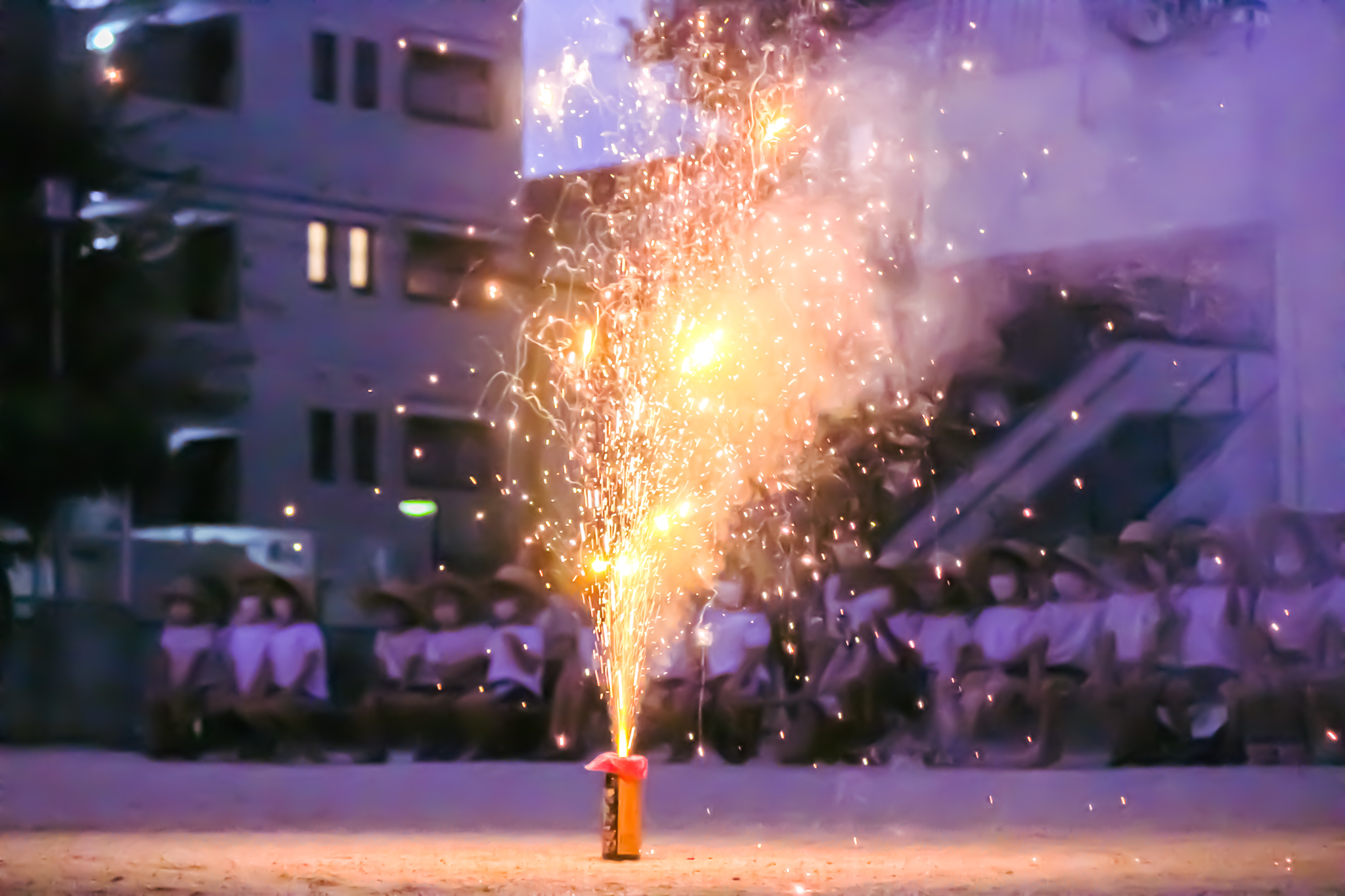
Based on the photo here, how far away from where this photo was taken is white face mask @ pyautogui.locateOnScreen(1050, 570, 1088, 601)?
1218 centimetres

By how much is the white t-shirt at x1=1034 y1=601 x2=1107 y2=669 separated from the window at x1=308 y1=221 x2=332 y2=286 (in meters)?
9.20

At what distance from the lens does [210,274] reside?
59.4ft

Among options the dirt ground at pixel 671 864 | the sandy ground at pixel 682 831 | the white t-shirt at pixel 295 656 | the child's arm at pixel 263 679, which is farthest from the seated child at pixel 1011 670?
the child's arm at pixel 263 679

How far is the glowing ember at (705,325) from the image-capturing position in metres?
9.27

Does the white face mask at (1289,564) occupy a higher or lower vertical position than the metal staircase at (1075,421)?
lower

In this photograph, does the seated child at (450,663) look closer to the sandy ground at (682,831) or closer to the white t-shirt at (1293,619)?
the sandy ground at (682,831)

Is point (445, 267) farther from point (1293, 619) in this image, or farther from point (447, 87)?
point (1293, 619)

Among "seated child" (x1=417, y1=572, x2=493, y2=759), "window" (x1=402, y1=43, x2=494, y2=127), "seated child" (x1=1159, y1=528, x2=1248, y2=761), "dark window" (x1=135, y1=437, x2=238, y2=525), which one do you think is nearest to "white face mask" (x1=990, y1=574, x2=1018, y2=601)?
"seated child" (x1=1159, y1=528, x2=1248, y2=761)

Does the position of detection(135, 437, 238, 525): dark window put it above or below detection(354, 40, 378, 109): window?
below

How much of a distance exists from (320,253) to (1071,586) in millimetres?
9354

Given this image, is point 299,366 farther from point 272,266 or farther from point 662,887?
point 662,887

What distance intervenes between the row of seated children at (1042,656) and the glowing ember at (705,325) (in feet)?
2.06

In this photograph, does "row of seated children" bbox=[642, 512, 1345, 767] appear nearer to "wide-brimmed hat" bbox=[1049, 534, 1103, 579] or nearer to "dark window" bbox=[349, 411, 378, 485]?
"wide-brimmed hat" bbox=[1049, 534, 1103, 579]

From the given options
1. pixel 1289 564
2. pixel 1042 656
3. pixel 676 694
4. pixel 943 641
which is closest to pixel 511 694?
pixel 676 694
